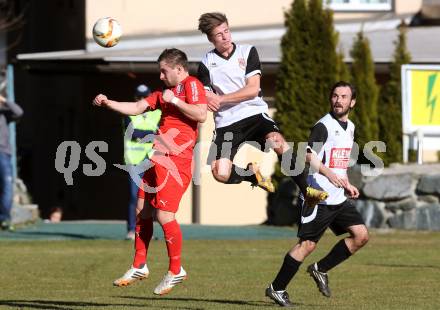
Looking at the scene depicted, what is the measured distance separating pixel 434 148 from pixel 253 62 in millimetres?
10722

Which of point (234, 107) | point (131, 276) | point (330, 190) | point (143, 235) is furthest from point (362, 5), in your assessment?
point (131, 276)

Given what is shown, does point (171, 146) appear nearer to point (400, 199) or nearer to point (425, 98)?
point (400, 199)

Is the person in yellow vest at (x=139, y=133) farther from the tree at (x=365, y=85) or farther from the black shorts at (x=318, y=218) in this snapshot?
the black shorts at (x=318, y=218)

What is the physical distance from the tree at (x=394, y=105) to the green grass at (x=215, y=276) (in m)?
3.67

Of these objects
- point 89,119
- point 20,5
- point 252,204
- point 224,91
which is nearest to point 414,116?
point 252,204

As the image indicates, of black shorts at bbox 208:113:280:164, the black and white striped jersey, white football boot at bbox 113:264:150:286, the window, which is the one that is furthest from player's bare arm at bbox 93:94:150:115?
the window

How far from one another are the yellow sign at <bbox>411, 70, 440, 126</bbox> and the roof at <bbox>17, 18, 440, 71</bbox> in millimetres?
1653

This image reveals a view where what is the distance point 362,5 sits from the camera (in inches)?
1023

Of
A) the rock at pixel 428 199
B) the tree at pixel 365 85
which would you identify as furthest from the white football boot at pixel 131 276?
the tree at pixel 365 85

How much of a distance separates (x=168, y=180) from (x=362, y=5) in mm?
16042

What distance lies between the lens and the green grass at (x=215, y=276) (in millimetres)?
11555

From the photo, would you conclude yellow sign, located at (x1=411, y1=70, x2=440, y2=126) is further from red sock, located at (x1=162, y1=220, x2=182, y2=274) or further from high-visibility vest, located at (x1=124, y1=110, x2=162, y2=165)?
red sock, located at (x1=162, y1=220, x2=182, y2=274)

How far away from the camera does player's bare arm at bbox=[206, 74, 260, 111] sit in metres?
10.9

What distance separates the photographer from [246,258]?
15.9 metres
